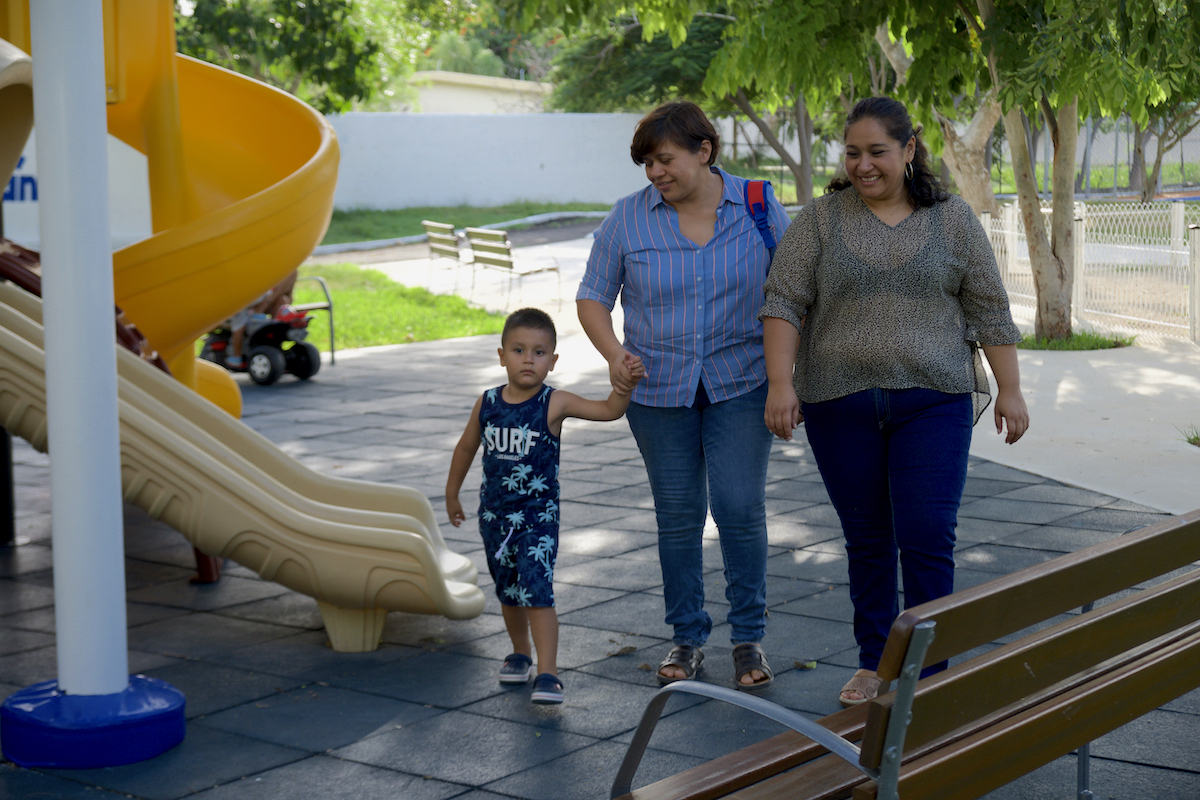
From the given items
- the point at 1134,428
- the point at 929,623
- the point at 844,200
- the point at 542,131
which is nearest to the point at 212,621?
the point at 844,200

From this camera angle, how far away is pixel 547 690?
3861 millimetres

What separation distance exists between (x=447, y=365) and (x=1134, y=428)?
630 centimetres

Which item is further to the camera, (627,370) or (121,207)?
(121,207)

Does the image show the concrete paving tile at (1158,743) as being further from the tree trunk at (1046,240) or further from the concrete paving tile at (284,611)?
the tree trunk at (1046,240)

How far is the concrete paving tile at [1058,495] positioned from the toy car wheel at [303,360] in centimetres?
691

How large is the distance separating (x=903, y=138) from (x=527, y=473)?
1.47 metres

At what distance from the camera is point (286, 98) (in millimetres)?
8305

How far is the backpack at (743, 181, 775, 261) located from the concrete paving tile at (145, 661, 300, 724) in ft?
6.73

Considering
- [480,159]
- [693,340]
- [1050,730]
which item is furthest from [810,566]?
[480,159]

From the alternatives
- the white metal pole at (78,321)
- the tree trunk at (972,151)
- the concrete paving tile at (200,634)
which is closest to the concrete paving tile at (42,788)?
the white metal pole at (78,321)

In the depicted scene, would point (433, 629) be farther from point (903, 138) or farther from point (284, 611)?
point (903, 138)

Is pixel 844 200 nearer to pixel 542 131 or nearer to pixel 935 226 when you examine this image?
pixel 935 226

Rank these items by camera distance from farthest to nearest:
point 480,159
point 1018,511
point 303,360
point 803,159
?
point 480,159, point 803,159, point 303,360, point 1018,511

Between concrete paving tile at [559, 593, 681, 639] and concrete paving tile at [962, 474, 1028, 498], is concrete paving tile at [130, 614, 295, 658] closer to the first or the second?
concrete paving tile at [559, 593, 681, 639]
